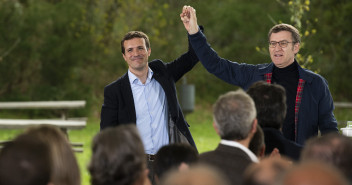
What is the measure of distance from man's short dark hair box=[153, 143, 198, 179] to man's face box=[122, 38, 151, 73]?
143cm

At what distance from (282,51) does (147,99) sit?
99cm

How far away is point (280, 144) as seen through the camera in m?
2.66

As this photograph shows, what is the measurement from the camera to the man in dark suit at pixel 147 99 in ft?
12.4

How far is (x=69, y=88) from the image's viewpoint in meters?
13.4

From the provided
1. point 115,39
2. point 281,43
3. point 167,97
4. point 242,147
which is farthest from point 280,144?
point 115,39

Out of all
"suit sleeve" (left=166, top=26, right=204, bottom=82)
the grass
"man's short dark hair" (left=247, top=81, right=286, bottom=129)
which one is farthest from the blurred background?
"man's short dark hair" (left=247, top=81, right=286, bottom=129)

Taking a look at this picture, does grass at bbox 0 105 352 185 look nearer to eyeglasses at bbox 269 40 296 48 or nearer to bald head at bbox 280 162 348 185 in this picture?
eyeglasses at bbox 269 40 296 48

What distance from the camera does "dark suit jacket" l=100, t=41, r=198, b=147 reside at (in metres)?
3.75

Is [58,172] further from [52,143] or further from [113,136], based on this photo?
[113,136]

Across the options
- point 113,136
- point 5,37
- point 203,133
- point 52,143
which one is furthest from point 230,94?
point 5,37

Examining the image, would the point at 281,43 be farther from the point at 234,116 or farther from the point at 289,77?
the point at 234,116

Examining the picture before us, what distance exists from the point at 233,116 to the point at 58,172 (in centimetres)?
75

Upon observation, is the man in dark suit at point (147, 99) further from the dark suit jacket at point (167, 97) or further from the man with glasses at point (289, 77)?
the man with glasses at point (289, 77)

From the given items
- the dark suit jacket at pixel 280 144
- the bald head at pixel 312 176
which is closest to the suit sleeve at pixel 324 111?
the dark suit jacket at pixel 280 144
